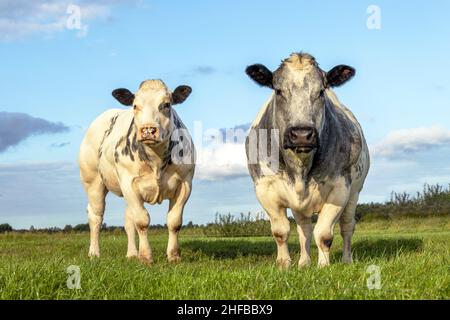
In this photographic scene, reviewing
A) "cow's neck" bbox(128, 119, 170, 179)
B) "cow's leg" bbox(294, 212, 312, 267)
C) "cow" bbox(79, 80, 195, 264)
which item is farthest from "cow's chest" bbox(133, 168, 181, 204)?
"cow's leg" bbox(294, 212, 312, 267)

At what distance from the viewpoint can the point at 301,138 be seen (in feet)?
27.0

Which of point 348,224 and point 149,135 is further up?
point 149,135

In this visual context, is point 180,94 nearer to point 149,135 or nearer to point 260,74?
point 149,135

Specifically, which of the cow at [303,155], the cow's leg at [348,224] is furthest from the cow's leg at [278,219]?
the cow's leg at [348,224]

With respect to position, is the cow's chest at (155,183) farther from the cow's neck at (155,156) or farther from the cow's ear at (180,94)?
the cow's ear at (180,94)

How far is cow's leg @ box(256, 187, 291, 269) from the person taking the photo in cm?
958

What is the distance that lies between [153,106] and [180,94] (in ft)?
2.72

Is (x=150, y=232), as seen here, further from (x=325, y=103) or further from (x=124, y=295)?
(x=124, y=295)

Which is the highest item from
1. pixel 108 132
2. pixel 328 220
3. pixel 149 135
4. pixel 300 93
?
pixel 108 132

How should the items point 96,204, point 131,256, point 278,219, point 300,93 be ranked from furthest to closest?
1. point 96,204
2. point 131,256
3. point 278,219
4. point 300,93

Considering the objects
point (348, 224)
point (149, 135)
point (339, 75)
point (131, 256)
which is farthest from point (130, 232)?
point (339, 75)

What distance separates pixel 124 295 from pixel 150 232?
19947 mm
